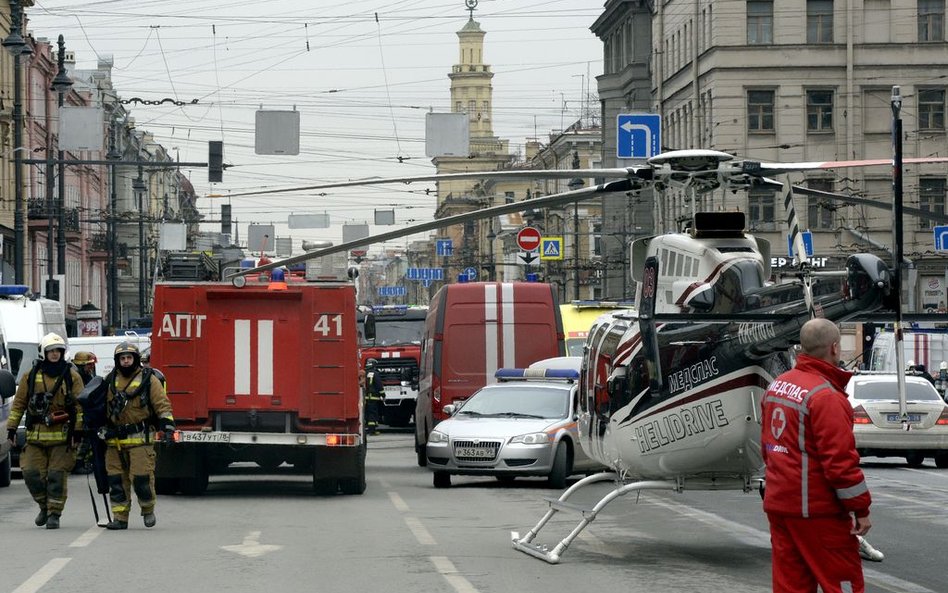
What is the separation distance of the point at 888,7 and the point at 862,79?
3.03m

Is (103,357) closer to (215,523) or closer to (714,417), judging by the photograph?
(215,523)

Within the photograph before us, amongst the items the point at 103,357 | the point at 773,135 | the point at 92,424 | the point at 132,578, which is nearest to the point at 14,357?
the point at 103,357

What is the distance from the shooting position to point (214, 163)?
38.0 meters

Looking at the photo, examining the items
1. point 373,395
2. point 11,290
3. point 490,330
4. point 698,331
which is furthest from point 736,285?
point 373,395

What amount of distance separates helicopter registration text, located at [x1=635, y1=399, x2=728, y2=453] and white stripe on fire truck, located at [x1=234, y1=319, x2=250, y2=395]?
776 centimetres

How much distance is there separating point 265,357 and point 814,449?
12.7 metres

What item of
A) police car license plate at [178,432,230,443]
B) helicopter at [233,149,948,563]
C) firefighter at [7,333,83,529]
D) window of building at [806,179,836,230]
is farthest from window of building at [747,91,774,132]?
helicopter at [233,149,948,563]

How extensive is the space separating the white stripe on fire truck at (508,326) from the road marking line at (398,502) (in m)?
7.26

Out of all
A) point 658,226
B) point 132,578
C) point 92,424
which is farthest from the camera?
point 92,424

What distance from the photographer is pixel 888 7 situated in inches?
2734

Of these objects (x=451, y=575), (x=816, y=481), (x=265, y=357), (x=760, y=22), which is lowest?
(x=451, y=575)

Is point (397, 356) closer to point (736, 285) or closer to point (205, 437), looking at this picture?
point (205, 437)

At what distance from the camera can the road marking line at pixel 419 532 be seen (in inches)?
611

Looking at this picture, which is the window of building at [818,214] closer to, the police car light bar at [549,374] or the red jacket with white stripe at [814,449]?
the police car light bar at [549,374]
